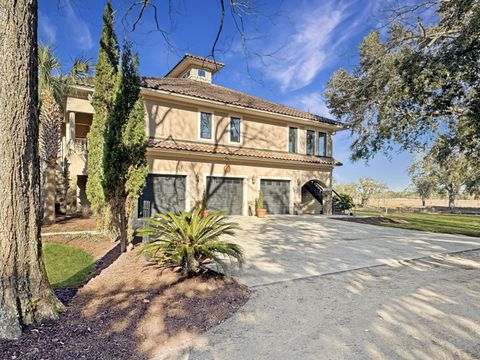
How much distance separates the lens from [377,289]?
15.9 ft

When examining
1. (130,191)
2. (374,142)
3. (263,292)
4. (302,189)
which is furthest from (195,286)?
(302,189)

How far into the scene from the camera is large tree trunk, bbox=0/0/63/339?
3.35 metres

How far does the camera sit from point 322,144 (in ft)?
64.7

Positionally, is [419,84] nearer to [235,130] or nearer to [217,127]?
[235,130]

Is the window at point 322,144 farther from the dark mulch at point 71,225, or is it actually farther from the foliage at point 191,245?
the foliage at point 191,245

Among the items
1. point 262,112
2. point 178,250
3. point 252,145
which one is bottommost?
point 178,250

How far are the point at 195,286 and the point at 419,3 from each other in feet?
34.8

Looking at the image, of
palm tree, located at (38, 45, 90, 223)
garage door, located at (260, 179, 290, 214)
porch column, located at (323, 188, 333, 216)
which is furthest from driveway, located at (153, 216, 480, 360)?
porch column, located at (323, 188, 333, 216)

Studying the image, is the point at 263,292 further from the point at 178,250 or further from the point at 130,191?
the point at 130,191

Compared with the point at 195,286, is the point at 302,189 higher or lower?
higher

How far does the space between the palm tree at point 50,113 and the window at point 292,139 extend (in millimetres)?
12061

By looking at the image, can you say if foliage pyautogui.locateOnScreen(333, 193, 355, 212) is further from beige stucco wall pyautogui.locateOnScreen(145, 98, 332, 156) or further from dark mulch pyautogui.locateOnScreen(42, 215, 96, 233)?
dark mulch pyautogui.locateOnScreen(42, 215, 96, 233)

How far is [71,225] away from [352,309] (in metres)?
11.6

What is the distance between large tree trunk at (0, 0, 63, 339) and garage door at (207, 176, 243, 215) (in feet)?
38.6
